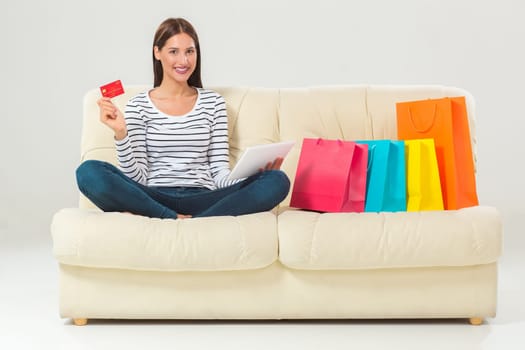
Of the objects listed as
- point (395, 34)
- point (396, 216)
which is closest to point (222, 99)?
point (396, 216)

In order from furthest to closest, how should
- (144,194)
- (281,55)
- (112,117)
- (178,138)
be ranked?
1. (281,55)
2. (178,138)
3. (112,117)
4. (144,194)

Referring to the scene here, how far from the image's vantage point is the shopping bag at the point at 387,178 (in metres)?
3.86

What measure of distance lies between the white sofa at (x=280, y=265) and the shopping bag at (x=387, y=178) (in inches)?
→ 13.3

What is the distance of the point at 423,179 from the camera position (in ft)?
12.7

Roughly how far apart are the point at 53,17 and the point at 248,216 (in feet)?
9.98

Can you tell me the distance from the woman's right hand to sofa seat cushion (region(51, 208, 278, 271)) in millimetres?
473

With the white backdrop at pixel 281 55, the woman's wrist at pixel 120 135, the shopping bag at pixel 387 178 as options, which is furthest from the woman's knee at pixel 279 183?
the white backdrop at pixel 281 55

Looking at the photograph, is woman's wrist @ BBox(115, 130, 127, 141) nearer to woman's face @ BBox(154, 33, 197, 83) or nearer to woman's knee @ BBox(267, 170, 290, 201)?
woman's face @ BBox(154, 33, 197, 83)

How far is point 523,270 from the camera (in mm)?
4422

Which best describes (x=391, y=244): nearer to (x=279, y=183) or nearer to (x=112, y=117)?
(x=279, y=183)

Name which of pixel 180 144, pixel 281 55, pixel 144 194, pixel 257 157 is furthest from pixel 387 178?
pixel 281 55

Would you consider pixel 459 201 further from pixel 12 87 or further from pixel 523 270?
pixel 12 87

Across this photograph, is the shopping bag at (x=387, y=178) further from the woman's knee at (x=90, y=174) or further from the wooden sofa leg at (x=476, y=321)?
the woman's knee at (x=90, y=174)

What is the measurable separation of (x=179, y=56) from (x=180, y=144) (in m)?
0.36
